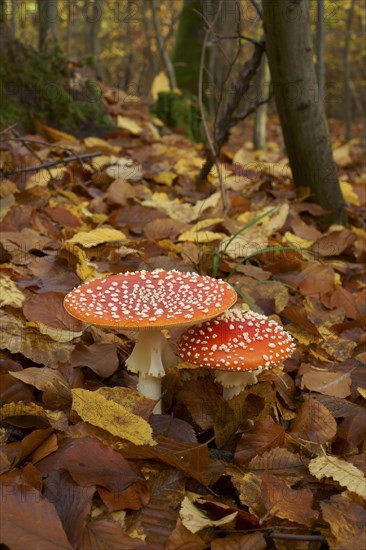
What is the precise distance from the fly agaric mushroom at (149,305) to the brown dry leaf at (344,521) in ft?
2.15

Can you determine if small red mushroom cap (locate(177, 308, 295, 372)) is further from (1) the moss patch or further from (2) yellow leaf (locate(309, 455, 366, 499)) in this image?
(1) the moss patch

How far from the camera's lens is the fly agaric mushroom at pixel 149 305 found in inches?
71.0

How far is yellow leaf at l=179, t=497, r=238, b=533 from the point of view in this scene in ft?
5.41

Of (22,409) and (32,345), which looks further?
(32,345)

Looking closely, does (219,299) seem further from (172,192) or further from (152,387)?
(172,192)

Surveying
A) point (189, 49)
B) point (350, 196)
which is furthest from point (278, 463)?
point (189, 49)

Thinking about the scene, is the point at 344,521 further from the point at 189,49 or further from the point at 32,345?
the point at 189,49

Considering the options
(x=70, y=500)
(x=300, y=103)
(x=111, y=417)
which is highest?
(x=300, y=103)

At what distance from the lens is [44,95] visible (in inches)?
222

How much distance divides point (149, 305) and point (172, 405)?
60 centimetres

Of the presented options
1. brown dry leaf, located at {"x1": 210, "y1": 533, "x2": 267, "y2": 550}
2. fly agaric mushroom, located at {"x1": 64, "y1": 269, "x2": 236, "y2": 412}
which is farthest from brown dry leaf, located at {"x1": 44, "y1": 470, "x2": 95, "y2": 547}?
fly agaric mushroom, located at {"x1": 64, "y1": 269, "x2": 236, "y2": 412}

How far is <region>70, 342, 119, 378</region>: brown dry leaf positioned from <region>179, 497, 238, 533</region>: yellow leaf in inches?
28.3

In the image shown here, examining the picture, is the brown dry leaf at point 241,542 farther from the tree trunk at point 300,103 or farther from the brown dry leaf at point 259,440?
the tree trunk at point 300,103

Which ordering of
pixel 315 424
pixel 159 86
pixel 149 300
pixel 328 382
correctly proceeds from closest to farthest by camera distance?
pixel 149 300 → pixel 315 424 → pixel 328 382 → pixel 159 86
